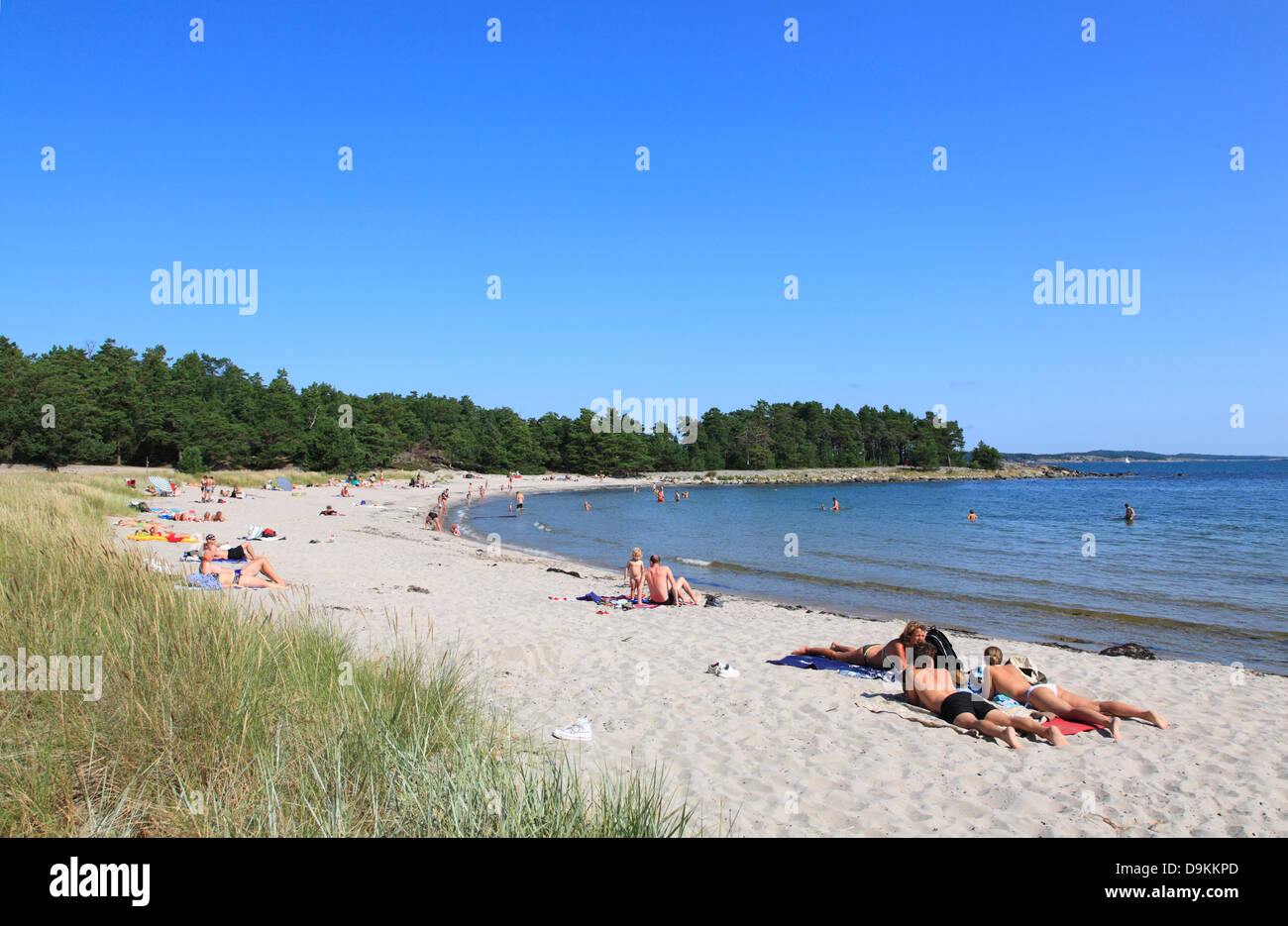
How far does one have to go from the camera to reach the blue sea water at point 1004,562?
14484mm

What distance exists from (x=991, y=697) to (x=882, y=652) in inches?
58.7

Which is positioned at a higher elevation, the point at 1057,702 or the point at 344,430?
the point at 344,430

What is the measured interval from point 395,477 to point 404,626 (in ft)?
213

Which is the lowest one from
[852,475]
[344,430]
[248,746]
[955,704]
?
[852,475]

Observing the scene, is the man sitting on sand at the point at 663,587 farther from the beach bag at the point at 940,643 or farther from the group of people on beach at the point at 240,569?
the group of people on beach at the point at 240,569

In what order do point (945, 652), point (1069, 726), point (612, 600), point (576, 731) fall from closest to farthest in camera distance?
point (576, 731) → point (1069, 726) → point (945, 652) → point (612, 600)

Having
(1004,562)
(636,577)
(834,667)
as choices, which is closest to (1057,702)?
(834,667)

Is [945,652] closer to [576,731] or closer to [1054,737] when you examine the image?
[1054,737]

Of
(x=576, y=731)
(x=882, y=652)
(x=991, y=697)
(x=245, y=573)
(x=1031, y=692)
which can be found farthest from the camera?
(x=245, y=573)

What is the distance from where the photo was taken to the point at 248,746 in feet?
12.0

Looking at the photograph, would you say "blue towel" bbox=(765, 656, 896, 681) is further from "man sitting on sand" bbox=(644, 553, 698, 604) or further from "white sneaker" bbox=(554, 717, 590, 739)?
"man sitting on sand" bbox=(644, 553, 698, 604)

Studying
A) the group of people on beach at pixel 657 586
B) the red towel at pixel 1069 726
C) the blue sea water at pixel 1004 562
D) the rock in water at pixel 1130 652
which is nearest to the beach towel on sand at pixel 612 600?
the group of people on beach at pixel 657 586
